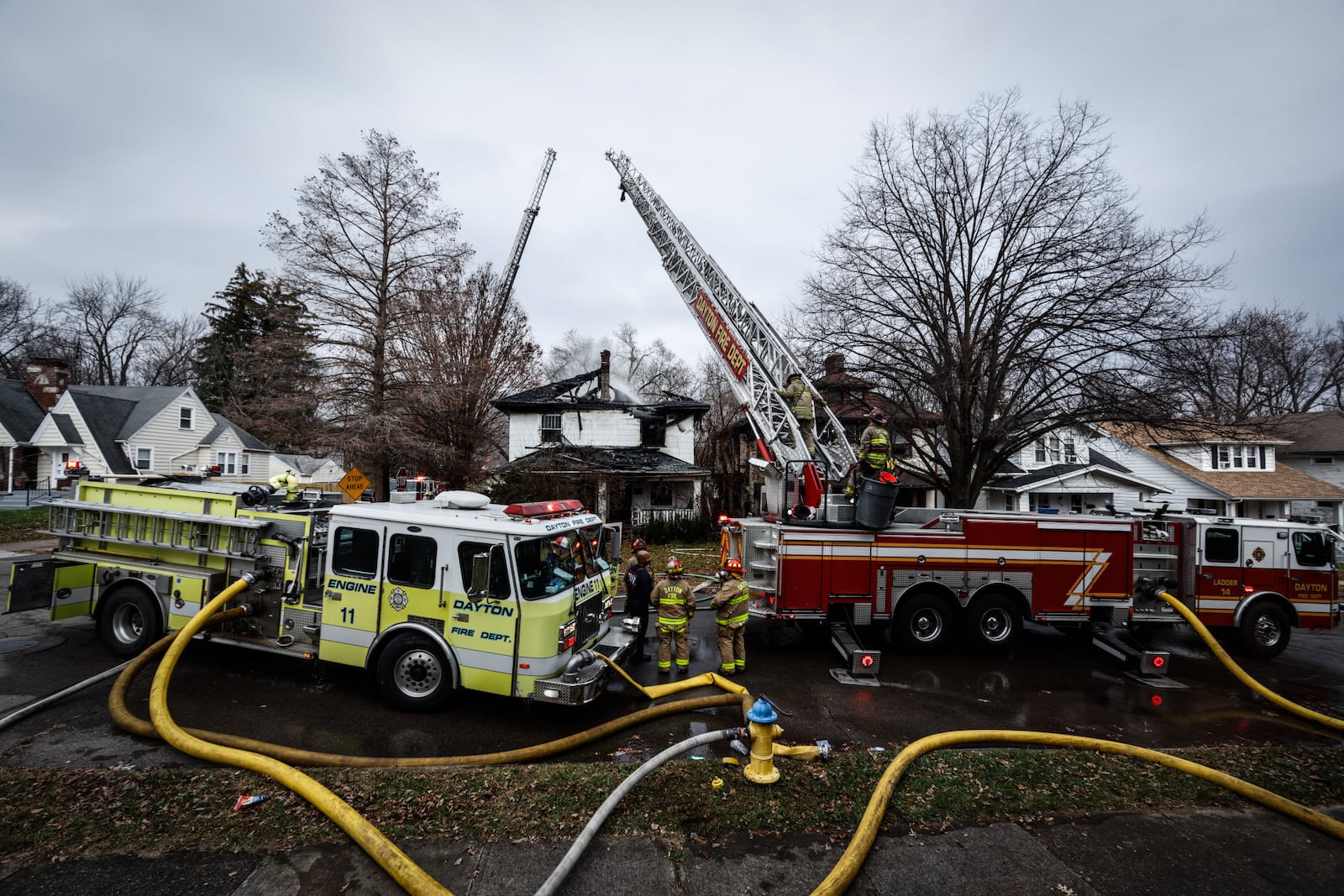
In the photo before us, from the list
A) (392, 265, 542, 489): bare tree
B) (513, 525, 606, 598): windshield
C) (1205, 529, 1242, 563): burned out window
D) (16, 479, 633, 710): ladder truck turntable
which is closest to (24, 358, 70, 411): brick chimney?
(392, 265, 542, 489): bare tree

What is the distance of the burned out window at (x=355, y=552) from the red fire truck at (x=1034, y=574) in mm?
4804

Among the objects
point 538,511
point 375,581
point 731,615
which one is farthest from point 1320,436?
point 375,581

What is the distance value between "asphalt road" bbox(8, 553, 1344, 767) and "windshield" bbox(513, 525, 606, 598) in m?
1.41

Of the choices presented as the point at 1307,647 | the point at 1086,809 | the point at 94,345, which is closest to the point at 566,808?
the point at 1086,809

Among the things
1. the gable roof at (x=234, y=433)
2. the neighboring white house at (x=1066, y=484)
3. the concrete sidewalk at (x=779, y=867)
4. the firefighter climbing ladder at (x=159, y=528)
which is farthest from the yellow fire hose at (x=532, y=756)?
the gable roof at (x=234, y=433)

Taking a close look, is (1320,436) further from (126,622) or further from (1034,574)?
(126,622)

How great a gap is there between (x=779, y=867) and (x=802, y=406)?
9198 mm

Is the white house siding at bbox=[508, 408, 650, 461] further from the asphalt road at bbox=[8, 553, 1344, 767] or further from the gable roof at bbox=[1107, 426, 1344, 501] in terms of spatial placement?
the gable roof at bbox=[1107, 426, 1344, 501]

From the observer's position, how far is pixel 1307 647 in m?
9.59

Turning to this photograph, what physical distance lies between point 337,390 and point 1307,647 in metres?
21.8

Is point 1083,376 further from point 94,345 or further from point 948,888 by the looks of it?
point 94,345

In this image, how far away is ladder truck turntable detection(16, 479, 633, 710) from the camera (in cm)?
552

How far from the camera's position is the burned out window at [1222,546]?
8.69 metres

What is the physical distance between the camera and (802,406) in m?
11.8
